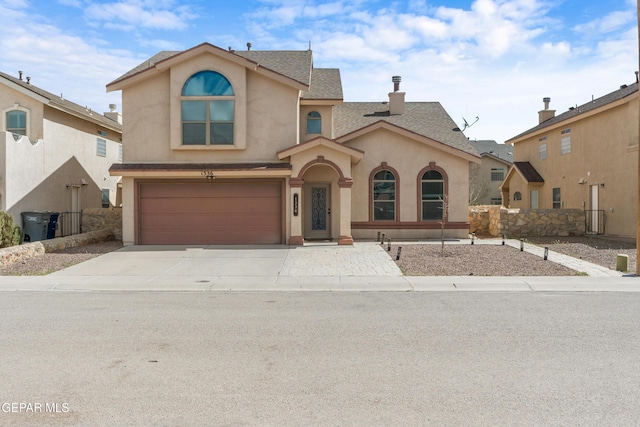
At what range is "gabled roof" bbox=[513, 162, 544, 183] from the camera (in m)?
29.1

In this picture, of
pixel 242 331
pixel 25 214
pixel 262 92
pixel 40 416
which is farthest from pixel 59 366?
pixel 25 214

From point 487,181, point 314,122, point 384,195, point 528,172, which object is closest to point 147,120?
point 314,122

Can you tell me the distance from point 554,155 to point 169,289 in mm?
23301

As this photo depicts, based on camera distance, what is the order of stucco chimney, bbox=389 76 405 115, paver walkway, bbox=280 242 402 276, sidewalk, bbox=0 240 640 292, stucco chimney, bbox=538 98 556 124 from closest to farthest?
sidewalk, bbox=0 240 640 292
paver walkway, bbox=280 242 402 276
stucco chimney, bbox=389 76 405 115
stucco chimney, bbox=538 98 556 124

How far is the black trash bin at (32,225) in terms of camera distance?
1927 centimetres

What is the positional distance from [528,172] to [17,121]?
26.1 m

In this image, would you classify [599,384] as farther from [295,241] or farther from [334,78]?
[334,78]

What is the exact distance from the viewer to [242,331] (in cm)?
737

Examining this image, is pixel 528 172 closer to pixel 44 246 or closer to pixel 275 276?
pixel 275 276

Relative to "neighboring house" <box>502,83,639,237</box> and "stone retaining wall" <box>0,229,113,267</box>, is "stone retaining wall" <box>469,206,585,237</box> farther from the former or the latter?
"stone retaining wall" <box>0,229,113,267</box>

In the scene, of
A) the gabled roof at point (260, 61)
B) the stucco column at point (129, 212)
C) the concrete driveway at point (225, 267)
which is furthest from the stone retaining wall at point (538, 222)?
the stucco column at point (129, 212)

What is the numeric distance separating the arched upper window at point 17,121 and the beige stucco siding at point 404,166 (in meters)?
13.5

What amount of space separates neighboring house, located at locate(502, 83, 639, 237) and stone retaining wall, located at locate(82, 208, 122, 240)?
67.9 ft

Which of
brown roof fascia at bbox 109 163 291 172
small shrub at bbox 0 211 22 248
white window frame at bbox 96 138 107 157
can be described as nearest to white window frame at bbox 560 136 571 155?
brown roof fascia at bbox 109 163 291 172
